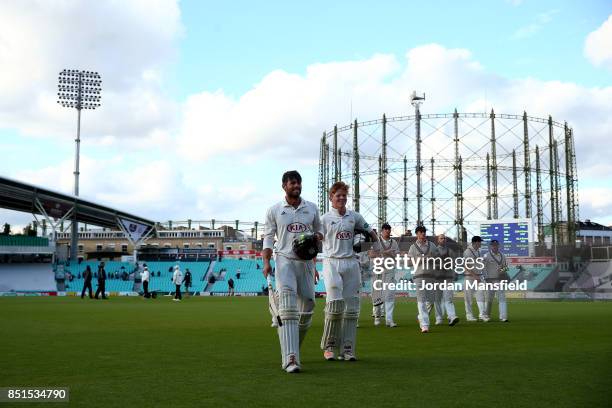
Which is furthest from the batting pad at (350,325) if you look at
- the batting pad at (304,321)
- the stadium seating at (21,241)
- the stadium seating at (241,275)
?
the stadium seating at (21,241)

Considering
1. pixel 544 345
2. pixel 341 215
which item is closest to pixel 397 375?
pixel 341 215

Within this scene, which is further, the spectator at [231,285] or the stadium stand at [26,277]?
the stadium stand at [26,277]

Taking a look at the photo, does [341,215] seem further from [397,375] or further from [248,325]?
[248,325]

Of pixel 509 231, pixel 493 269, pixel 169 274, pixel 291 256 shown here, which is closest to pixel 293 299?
pixel 291 256

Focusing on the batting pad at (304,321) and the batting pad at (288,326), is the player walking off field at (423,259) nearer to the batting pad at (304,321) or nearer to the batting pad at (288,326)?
the batting pad at (304,321)

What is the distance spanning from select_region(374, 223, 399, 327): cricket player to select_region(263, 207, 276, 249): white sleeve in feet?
17.1

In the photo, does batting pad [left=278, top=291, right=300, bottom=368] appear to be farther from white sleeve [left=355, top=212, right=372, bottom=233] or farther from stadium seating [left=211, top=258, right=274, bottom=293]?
stadium seating [left=211, top=258, right=274, bottom=293]

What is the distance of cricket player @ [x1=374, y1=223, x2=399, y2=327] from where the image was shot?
514 inches

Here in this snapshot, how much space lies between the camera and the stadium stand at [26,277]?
56.2 m

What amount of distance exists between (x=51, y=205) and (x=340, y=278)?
175 feet

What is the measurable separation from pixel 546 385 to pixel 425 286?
23.5 ft

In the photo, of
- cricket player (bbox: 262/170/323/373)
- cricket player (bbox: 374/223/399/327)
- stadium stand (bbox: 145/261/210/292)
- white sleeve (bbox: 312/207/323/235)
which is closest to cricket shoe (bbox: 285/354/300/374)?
cricket player (bbox: 262/170/323/373)

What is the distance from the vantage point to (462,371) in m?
6.64

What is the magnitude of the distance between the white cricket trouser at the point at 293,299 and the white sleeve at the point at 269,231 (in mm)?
175
